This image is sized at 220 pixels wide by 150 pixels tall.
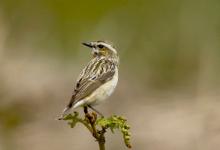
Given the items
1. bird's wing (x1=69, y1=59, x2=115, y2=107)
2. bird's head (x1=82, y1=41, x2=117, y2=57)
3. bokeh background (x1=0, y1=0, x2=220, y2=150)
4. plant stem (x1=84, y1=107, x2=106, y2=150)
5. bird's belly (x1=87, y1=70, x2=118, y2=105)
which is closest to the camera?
plant stem (x1=84, y1=107, x2=106, y2=150)

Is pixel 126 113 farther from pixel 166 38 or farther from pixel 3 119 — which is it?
pixel 3 119

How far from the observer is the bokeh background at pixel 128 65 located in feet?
47.4

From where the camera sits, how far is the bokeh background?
1445 centimetres

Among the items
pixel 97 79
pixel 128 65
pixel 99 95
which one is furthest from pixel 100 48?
pixel 128 65

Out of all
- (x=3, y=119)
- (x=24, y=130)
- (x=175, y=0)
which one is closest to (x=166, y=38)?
(x=175, y=0)

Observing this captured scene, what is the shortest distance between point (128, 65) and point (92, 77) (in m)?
10.6

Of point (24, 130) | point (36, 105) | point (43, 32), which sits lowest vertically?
point (24, 130)

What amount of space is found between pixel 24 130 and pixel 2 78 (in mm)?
2808

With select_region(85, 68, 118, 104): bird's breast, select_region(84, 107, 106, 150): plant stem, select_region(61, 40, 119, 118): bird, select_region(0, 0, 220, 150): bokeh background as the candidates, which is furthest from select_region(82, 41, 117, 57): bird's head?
select_region(0, 0, 220, 150): bokeh background

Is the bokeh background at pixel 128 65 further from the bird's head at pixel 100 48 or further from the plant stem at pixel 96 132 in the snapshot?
the plant stem at pixel 96 132

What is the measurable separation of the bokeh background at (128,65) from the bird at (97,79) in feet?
22.1

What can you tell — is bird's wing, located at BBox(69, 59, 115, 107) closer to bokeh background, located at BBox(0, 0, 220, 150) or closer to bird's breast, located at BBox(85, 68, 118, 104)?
bird's breast, located at BBox(85, 68, 118, 104)

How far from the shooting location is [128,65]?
16.9 meters

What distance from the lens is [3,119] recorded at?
40.5 ft
